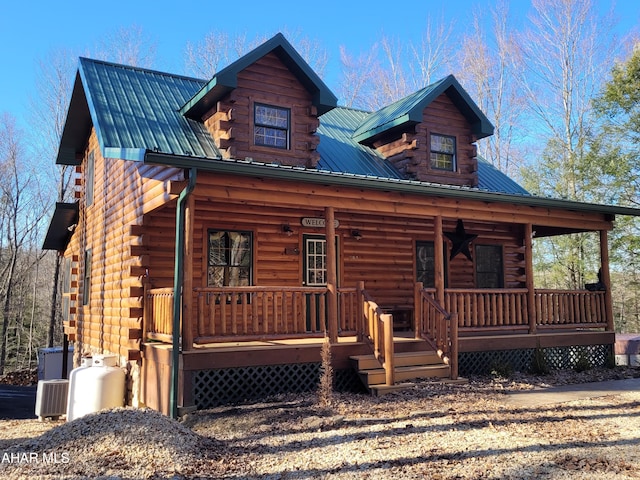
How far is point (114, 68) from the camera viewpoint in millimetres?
13570

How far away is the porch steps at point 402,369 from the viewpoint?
8906 mm

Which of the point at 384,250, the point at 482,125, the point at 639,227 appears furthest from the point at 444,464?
the point at 639,227

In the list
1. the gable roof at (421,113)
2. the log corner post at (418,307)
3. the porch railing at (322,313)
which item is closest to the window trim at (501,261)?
the porch railing at (322,313)

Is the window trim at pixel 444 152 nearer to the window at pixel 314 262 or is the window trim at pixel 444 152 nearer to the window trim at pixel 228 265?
the window at pixel 314 262

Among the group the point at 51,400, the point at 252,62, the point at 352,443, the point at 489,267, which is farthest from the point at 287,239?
the point at 352,443

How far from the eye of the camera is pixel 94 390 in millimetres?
10125

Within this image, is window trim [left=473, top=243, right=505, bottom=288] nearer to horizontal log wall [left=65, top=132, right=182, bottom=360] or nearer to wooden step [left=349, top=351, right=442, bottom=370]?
wooden step [left=349, top=351, right=442, bottom=370]

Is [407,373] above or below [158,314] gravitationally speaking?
below

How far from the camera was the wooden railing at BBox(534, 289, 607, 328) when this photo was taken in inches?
475

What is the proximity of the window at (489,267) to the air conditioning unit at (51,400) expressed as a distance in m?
10.1

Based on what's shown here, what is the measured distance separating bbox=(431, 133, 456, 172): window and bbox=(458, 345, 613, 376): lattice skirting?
4.83 metres

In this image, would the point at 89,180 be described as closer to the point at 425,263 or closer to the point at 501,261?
the point at 425,263

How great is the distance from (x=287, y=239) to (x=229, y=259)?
138 centimetres

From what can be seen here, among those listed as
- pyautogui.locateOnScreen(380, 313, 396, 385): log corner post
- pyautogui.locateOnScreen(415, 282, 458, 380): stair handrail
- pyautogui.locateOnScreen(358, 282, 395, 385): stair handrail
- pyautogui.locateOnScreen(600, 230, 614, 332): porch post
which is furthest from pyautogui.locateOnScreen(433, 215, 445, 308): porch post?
pyautogui.locateOnScreen(600, 230, 614, 332): porch post
